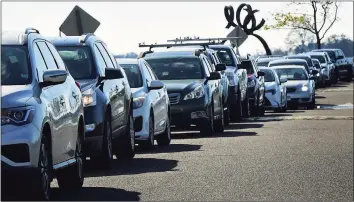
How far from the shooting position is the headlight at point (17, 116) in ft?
37.2

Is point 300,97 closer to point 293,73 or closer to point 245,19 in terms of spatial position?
point 293,73

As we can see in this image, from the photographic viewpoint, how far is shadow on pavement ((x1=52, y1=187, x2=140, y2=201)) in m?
13.0

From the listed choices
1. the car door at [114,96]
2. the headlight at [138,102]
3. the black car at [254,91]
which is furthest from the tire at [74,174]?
the black car at [254,91]

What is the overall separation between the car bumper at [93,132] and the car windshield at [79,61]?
100 cm

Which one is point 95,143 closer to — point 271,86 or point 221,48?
point 221,48

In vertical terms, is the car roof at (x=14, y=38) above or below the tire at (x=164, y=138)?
above

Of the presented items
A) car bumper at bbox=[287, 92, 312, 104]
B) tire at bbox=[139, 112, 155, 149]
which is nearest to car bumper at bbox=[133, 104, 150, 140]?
tire at bbox=[139, 112, 155, 149]

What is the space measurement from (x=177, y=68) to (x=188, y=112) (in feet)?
3.90

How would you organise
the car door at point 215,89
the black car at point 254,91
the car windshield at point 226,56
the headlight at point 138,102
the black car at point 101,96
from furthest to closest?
the black car at point 254,91 < the car windshield at point 226,56 < the car door at point 215,89 < the headlight at point 138,102 < the black car at point 101,96

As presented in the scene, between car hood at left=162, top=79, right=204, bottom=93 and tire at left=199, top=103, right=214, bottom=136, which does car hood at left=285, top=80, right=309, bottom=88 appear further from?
car hood at left=162, top=79, right=204, bottom=93

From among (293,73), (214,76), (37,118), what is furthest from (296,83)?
(37,118)

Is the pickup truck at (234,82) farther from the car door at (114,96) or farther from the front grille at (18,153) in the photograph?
the front grille at (18,153)

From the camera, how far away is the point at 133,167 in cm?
1725

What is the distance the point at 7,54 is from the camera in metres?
12.8
